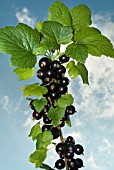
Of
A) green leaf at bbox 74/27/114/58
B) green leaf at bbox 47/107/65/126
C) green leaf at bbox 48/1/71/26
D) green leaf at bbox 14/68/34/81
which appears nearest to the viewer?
green leaf at bbox 47/107/65/126

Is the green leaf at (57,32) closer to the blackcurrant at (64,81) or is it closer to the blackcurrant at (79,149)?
the blackcurrant at (64,81)

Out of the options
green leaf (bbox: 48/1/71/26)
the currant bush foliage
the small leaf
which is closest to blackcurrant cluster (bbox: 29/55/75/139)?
the currant bush foliage

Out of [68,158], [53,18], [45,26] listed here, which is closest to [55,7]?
[53,18]

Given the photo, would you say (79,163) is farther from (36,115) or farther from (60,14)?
(60,14)

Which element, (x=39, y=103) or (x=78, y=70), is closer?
(x=39, y=103)

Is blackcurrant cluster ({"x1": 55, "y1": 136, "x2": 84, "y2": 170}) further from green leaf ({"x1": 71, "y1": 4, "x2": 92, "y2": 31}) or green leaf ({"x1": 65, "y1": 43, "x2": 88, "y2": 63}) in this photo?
green leaf ({"x1": 71, "y1": 4, "x2": 92, "y2": 31})

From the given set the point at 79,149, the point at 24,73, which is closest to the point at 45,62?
the point at 24,73

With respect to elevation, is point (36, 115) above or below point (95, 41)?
below
